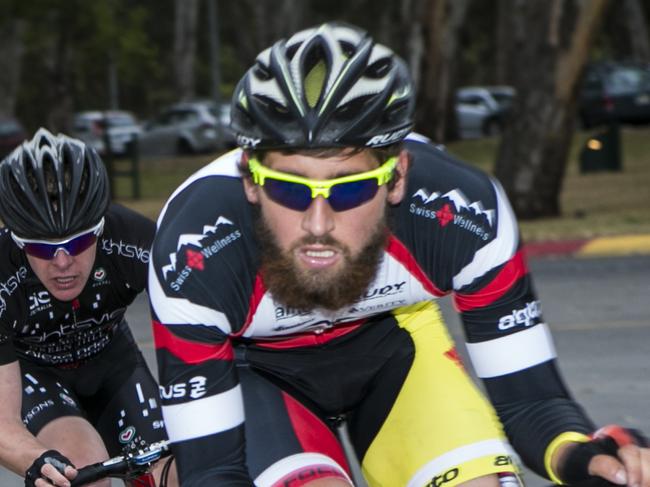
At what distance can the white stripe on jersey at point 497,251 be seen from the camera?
12.2 feet

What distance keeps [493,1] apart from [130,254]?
5396 centimetres

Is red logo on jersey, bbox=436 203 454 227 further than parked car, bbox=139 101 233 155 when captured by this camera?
No

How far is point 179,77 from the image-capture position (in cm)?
5956

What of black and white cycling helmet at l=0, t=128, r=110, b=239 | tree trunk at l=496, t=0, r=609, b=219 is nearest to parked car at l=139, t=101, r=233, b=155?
tree trunk at l=496, t=0, r=609, b=219

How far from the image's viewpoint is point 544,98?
18078 mm

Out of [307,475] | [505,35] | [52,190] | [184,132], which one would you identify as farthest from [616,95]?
[307,475]

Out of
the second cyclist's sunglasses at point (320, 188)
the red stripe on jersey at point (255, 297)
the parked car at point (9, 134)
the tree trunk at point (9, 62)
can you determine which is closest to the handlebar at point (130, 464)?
the red stripe on jersey at point (255, 297)

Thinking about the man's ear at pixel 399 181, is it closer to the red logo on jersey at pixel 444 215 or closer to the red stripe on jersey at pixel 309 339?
the red logo on jersey at pixel 444 215

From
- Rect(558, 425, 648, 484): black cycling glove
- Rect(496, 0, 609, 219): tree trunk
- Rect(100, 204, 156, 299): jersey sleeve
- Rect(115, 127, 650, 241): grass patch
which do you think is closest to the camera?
Rect(558, 425, 648, 484): black cycling glove

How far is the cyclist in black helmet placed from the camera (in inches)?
179

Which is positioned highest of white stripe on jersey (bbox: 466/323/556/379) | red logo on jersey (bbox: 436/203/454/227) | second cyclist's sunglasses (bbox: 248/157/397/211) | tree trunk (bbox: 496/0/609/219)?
second cyclist's sunglasses (bbox: 248/157/397/211)

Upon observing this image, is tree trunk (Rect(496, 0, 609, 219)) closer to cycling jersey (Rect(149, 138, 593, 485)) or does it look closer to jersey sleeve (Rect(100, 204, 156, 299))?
jersey sleeve (Rect(100, 204, 156, 299))

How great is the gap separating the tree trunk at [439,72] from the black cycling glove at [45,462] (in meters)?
25.1

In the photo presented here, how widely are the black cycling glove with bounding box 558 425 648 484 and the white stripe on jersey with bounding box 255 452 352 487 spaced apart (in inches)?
22.1
